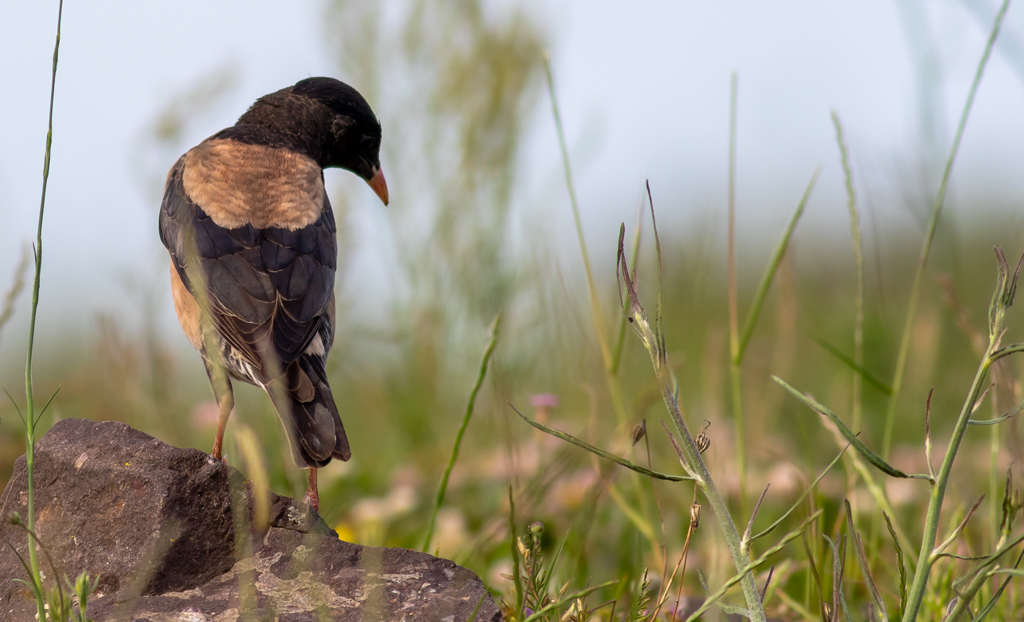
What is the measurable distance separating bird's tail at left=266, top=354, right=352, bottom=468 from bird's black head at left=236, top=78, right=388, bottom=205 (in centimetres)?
138

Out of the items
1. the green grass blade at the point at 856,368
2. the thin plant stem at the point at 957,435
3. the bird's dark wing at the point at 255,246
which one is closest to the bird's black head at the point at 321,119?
the bird's dark wing at the point at 255,246

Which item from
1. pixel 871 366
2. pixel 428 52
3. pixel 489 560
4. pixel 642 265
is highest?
pixel 428 52

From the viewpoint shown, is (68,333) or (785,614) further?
(68,333)

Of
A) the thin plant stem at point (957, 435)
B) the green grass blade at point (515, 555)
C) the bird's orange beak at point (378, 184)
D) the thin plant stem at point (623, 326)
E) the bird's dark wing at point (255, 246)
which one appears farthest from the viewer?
the bird's orange beak at point (378, 184)

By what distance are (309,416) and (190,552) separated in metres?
0.62

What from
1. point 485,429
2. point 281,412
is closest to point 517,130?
point 485,429

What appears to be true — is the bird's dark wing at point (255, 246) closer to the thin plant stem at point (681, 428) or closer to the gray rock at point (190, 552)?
the gray rock at point (190, 552)

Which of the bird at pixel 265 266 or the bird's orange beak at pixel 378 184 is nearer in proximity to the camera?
the bird at pixel 265 266

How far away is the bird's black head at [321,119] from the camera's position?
415cm

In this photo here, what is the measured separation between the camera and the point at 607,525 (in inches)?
180

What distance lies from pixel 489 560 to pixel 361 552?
176 cm

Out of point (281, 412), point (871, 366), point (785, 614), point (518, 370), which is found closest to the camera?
point (281, 412)

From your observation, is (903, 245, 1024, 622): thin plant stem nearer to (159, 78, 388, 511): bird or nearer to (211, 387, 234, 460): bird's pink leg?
(159, 78, 388, 511): bird

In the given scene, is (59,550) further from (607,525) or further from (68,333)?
(68,333)
